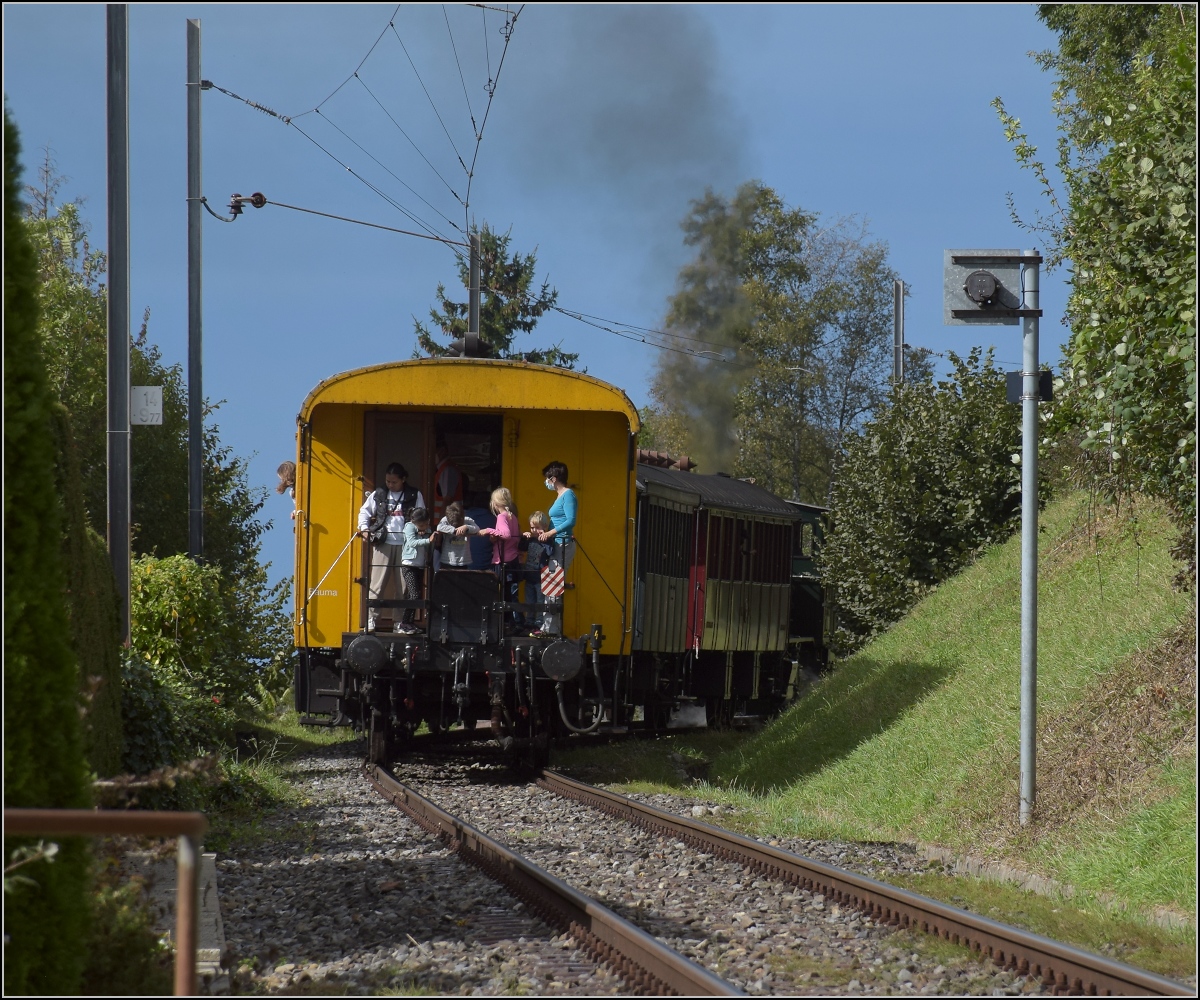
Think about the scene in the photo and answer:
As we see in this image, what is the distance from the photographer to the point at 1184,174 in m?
8.10

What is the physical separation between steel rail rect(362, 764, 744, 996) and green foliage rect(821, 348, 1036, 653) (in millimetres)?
13310

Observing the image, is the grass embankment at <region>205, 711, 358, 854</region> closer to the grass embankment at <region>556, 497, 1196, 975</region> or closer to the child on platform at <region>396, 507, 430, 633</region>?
the child on platform at <region>396, 507, 430, 633</region>

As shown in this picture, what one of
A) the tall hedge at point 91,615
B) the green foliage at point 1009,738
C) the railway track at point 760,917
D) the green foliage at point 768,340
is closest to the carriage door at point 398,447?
the tall hedge at point 91,615

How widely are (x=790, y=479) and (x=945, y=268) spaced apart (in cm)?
3335

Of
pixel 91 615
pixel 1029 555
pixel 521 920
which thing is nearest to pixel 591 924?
pixel 521 920

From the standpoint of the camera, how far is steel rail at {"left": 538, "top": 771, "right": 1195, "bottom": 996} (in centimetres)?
553

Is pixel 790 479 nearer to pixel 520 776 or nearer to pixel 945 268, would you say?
pixel 520 776

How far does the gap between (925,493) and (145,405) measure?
12749mm

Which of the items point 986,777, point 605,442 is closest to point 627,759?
point 605,442

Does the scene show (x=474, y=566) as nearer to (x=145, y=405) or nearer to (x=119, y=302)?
(x=145, y=405)

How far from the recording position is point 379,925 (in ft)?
23.5

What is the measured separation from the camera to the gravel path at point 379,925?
19.7 feet

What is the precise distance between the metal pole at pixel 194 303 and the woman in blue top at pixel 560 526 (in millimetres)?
6472

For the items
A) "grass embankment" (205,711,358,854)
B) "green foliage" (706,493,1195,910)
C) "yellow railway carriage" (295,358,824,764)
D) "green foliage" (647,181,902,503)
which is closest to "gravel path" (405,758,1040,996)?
"green foliage" (706,493,1195,910)
